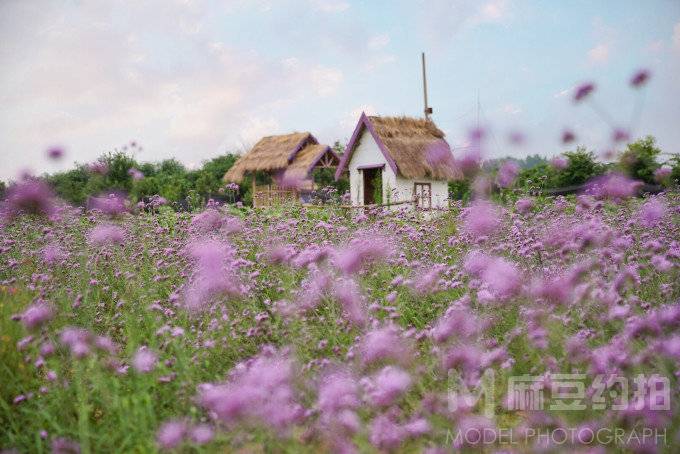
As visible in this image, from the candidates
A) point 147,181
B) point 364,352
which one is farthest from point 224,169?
point 364,352

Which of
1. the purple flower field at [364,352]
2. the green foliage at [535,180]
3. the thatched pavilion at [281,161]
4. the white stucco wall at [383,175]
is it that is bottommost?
the purple flower field at [364,352]

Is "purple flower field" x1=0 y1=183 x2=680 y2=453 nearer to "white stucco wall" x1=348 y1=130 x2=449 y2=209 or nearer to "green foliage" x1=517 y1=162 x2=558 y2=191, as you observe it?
"green foliage" x1=517 y1=162 x2=558 y2=191

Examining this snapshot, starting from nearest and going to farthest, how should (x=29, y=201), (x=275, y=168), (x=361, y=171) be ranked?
(x=29, y=201)
(x=361, y=171)
(x=275, y=168)

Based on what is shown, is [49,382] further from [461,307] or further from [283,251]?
[461,307]

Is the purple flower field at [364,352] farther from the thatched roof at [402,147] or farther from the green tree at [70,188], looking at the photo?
the thatched roof at [402,147]

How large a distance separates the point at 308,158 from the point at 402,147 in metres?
7.62

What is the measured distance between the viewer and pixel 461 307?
279cm

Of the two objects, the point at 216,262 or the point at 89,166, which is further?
the point at 89,166

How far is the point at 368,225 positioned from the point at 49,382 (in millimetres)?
3888

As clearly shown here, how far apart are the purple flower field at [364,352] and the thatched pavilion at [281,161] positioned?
19.2 metres

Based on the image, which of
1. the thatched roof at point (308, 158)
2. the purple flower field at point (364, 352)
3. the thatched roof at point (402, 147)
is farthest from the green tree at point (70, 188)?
the thatched roof at point (402, 147)

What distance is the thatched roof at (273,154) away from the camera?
2494cm

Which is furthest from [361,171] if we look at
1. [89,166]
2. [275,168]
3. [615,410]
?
[615,410]

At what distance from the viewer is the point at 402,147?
1800 cm
